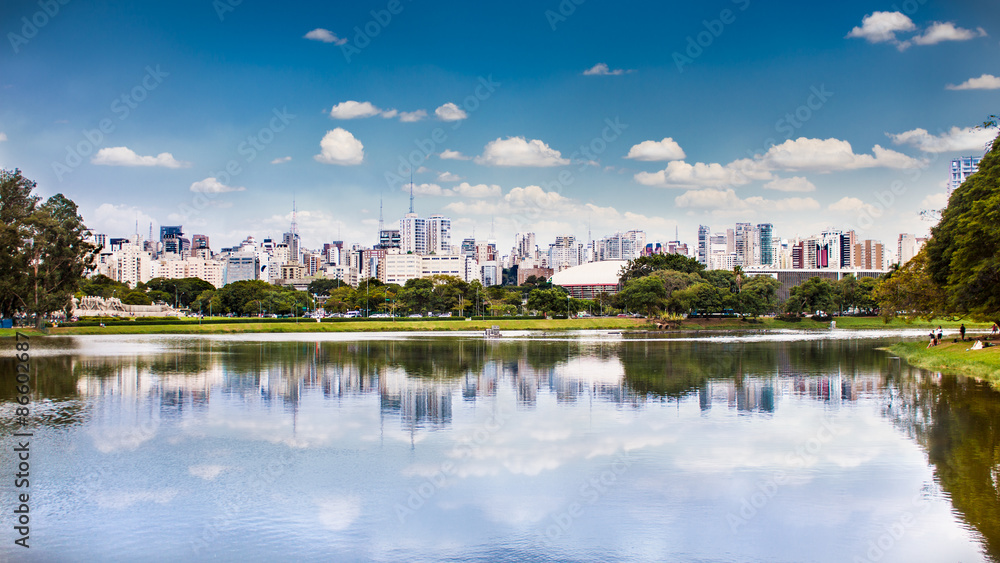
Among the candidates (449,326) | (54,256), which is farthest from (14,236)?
(449,326)

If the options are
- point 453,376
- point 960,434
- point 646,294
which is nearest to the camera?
point 960,434

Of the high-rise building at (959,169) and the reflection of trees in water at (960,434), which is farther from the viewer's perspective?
the high-rise building at (959,169)

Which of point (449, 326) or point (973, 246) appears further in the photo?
point (449, 326)

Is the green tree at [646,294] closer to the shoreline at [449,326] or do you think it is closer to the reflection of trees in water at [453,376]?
the shoreline at [449,326]

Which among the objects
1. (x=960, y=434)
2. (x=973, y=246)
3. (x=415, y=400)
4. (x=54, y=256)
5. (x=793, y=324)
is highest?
(x=54, y=256)

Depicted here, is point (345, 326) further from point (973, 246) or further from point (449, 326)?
point (973, 246)

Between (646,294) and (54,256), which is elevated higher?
(54,256)

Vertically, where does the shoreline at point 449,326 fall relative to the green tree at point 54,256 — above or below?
below

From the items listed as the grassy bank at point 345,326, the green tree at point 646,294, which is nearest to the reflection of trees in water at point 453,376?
the grassy bank at point 345,326

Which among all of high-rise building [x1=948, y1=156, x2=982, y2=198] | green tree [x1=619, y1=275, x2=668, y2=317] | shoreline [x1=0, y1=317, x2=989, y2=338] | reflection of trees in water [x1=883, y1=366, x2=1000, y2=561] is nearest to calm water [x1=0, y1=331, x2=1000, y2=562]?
reflection of trees in water [x1=883, y1=366, x2=1000, y2=561]
